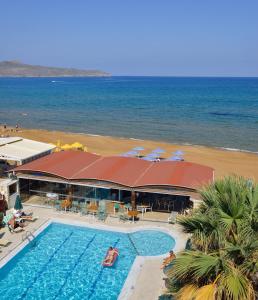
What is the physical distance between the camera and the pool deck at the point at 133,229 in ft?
38.5

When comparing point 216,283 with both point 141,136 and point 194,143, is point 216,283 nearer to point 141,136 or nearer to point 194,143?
point 194,143

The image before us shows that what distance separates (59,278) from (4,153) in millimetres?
8881

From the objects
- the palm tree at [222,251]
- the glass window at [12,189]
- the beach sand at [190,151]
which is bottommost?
the beach sand at [190,151]

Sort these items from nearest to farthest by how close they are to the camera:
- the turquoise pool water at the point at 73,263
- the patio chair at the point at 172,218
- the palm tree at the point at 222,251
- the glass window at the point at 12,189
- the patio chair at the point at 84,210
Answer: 1. the palm tree at the point at 222,251
2. the turquoise pool water at the point at 73,263
3. the patio chair at the point at 172,218
4. the patio chair at the point at 84,210
5. the glass window at the point at 12,189

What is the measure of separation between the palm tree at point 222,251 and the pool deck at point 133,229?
199cm

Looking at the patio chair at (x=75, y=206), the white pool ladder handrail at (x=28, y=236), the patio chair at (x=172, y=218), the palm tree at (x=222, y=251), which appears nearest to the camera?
Result: the palm tree at (x=222, y=251)

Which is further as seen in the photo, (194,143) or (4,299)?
(194,143)

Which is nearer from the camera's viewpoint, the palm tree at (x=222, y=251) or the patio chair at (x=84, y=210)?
Result: the palm tree at (x=222, y=251)

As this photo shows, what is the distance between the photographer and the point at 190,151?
113 ft

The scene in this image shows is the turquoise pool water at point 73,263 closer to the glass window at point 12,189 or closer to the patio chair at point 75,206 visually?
the patio chair at point 75,206

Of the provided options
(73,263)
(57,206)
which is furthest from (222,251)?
(57,206)

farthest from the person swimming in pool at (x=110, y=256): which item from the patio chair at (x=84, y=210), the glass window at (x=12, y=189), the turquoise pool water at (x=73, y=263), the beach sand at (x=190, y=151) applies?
the beach sand at (x=190, y=151)

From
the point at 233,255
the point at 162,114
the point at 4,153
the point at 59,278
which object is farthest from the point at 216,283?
the point at 162,114

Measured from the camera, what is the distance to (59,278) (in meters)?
12.5
